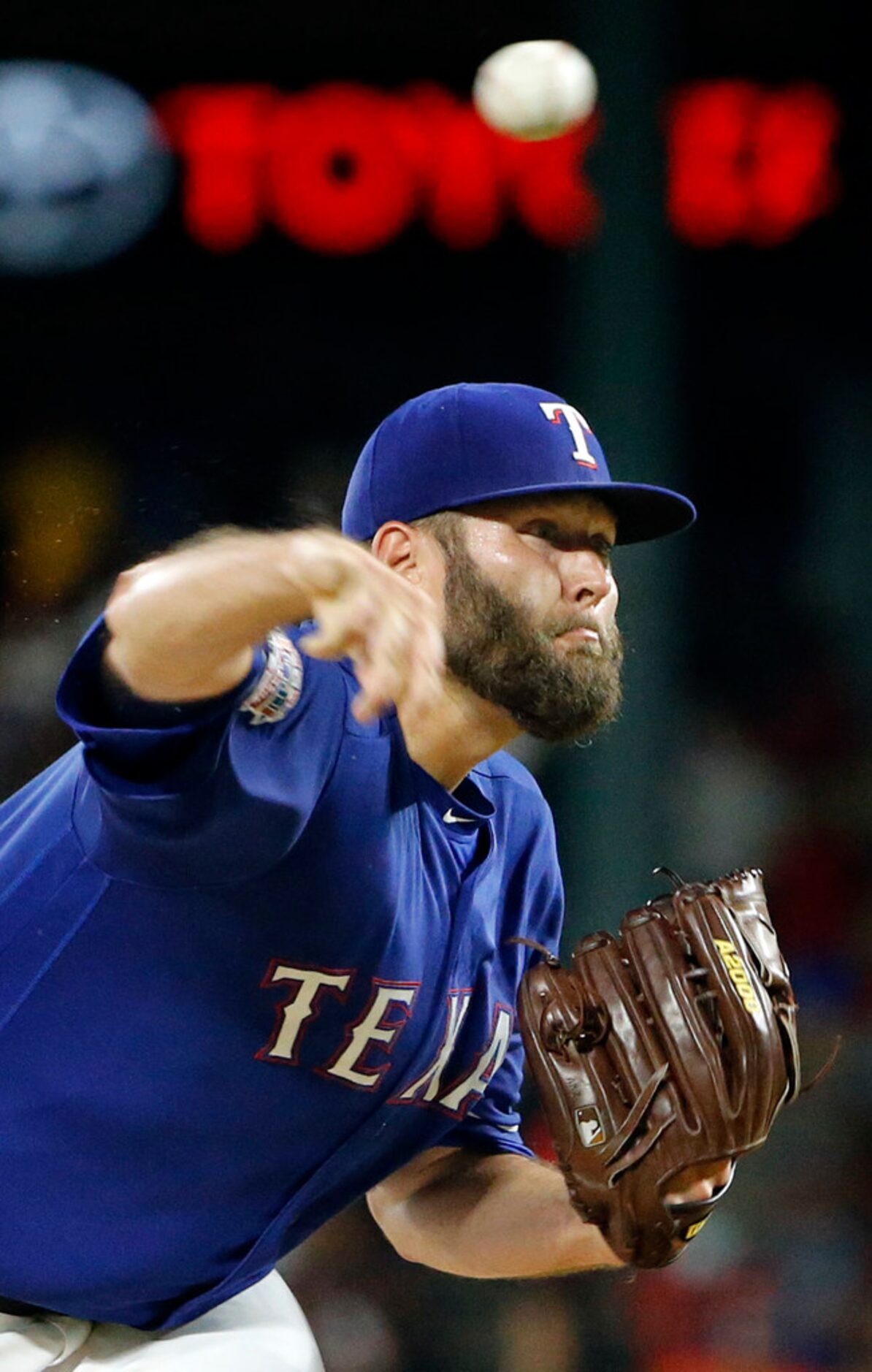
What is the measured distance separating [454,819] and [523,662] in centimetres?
23

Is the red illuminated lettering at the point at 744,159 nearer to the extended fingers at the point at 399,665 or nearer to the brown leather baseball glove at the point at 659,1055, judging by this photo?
the brown leather baseball glove at the point at 659,1055

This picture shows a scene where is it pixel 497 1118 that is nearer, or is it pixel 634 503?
pixel 634 503

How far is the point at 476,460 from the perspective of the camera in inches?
85.0

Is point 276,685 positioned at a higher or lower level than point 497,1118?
higher

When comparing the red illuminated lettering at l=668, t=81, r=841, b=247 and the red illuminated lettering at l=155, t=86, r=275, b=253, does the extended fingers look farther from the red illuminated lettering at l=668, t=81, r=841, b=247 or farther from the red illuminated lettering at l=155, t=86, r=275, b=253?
the red illuminated lettering at l=155, t=86, r=275, b=253

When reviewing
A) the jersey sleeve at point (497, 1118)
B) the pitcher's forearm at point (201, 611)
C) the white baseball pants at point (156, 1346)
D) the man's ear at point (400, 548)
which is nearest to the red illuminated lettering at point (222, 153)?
the man's ear at point (400, 548)

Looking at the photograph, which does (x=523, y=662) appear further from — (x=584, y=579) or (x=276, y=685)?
(x=276, y=685)

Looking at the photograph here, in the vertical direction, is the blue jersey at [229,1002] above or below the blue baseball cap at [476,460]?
below

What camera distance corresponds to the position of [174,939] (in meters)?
1.85

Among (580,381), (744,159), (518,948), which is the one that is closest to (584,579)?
(518,948)

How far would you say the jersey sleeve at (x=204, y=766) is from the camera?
1.50 meters

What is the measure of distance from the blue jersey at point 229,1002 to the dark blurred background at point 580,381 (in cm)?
A: 255

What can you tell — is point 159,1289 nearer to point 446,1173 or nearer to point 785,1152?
point 446,1173

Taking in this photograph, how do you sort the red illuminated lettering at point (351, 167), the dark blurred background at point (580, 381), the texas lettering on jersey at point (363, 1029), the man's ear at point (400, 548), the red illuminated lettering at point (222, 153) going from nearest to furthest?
the texas lettering on jersey at point (363, 1029) → the man's ear at point (400, 548) → the dark blurred background at point (580, 381) → the red illuminated lettering at point (351, 167) → the red illuminated lettering at point (222, 153)
